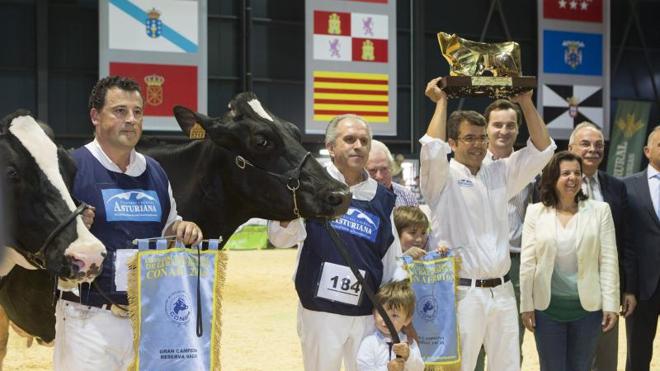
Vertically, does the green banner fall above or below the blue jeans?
above

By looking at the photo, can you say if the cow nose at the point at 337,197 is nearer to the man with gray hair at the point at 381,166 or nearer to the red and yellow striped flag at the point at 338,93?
the man with gray hair at the point at 381,166

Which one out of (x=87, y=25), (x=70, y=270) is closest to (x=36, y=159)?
(x=70, y=270)

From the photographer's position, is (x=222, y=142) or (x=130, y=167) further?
(x=222, y=142)

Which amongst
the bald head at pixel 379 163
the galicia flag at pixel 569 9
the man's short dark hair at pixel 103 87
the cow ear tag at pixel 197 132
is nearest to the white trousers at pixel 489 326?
the bald head at pixel 379 163

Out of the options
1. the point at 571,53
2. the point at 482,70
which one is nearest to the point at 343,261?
the point at 482,70

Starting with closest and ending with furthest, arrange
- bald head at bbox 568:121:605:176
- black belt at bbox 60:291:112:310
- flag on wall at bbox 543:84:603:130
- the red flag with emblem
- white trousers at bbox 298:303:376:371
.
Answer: black belt at bbox 60:291:112:310 < white trousers at bbox 298:303:376:371 < bald head at bbox 568:121:605:176 < the red flag with emblem < flag on wall at bbox 543:84:603:130

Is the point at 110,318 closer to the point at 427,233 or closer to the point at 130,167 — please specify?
the point at 130,167

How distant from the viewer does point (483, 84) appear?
4324 millimetres

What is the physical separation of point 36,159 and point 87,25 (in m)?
16.2

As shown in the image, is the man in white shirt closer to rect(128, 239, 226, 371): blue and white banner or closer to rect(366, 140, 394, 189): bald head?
rect(366, 140, 394, 189): bald head

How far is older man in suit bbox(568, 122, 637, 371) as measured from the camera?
17.5 ft

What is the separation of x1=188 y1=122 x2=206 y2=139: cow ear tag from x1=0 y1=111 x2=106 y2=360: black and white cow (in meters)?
1.00

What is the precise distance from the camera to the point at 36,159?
328cm

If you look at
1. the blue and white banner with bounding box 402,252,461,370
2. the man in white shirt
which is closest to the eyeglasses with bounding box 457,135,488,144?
the man in white shirt
